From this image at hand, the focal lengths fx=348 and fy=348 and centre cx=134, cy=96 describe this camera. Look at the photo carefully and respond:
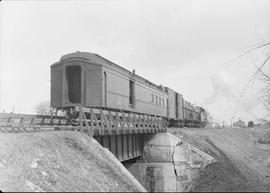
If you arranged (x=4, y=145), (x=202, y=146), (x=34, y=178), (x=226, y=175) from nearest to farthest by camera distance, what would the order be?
(x=34, y=178) → (x=4, y=145) → (x=226, y=175) → (x=202, y=146)

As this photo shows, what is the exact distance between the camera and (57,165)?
977 cm

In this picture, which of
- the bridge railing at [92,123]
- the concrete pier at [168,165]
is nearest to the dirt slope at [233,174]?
the concrete pier at [168,165]

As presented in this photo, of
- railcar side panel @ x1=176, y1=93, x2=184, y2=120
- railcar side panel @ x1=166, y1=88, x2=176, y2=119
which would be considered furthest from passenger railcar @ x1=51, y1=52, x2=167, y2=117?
railcar side panel @ x1=176, y1=93, x2=184, y2=120

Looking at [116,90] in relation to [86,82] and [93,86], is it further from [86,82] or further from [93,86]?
[86,82]

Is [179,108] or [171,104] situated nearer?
[171,104]

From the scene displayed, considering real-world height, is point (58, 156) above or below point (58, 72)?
below

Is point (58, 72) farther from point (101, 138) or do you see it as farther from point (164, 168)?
point (164, 168)

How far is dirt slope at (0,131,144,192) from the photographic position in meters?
8.52

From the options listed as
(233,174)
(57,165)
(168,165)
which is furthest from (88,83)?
(233,174)

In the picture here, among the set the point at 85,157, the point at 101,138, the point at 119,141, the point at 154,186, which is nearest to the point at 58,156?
the point at 85,157

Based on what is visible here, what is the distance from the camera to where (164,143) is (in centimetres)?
2353

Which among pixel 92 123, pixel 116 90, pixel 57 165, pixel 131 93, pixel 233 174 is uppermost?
pixel 131 93

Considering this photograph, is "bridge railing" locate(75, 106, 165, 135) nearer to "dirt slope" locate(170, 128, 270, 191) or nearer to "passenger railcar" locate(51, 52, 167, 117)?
"passenger railcar" locate(51, 52, 167, 117)

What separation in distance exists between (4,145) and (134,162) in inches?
523
